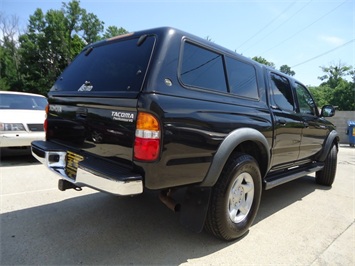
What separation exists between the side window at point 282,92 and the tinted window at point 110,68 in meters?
2.11

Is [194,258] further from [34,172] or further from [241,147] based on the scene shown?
[34,172]

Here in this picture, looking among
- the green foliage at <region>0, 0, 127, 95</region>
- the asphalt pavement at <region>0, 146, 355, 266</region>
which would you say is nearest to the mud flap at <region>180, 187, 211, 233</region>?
the asphalt pavement at <region>0, 146, 355, 266</region>

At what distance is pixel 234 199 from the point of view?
302cm

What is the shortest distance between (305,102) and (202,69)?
287cm

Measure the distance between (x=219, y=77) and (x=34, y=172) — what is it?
4191 millimetres

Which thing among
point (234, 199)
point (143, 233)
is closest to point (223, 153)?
point (234, 199)

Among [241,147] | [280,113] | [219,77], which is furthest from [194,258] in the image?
[280,113]

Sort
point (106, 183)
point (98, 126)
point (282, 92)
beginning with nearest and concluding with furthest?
point (106, 183) < point (98, 126) < point (282, 92)

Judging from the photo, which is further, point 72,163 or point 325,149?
point 325,149

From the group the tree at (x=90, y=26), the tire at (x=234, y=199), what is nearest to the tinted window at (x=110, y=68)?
the tire at (x=234, y=199)

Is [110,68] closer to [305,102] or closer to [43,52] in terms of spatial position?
[305,102]

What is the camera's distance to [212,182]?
2596 mm

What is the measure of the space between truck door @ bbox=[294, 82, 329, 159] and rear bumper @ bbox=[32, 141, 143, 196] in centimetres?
318

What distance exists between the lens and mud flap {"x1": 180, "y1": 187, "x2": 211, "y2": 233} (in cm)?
259
